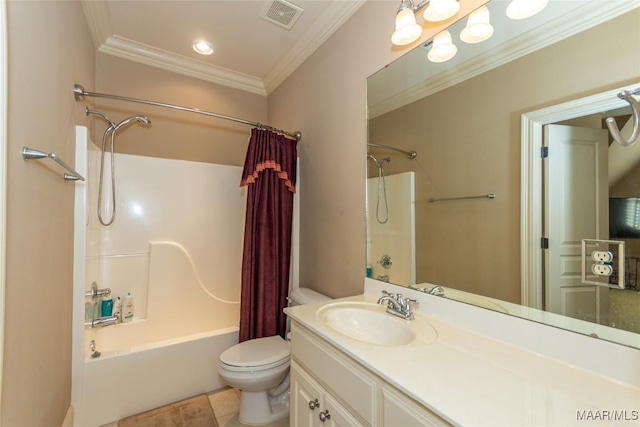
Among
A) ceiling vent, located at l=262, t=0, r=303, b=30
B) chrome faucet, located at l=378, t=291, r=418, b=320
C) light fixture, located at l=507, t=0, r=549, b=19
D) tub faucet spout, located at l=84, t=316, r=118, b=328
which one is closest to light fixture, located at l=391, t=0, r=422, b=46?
light fixture, located at l=507, t=0, r=549, b=19

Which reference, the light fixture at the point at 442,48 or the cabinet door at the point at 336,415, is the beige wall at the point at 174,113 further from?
the cabinet door at the point at 336,415

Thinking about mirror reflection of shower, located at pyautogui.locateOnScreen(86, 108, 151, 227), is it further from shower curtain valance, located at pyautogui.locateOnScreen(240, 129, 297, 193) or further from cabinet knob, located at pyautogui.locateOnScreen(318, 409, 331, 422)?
cabinet knob, located at pyautogui.locateOnScreen(318, 409, 331, 422)

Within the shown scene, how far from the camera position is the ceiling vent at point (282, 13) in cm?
164

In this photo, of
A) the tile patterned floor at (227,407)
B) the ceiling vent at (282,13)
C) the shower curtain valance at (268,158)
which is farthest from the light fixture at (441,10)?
the tile patterned floor at (227,407)

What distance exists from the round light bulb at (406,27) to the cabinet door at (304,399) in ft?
4.85

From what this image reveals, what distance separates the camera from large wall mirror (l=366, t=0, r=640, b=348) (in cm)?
74

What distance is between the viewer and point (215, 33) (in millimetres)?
→ 1913

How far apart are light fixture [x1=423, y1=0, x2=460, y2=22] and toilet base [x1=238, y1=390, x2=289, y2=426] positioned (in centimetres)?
209

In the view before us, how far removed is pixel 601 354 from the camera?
700 mm

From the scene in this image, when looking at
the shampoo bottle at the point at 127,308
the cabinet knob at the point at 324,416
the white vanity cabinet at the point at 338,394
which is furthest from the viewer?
the shampoo bottle at the point at 127,308

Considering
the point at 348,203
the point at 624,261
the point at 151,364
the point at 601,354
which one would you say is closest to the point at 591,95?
the point at 624,261

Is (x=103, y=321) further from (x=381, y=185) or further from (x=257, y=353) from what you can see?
(x=381, y=185)

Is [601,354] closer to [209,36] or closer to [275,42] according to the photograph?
[275,42]

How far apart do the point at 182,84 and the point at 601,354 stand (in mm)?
2912
